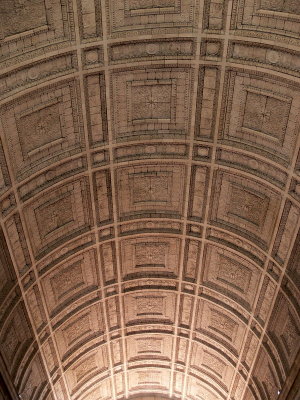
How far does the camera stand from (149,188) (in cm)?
1609

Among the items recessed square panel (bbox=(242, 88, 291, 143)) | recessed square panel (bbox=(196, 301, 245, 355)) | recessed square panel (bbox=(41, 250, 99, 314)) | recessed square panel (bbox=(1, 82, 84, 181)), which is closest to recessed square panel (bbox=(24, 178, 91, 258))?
recessed square panel (bbox=(41, 250, 99, 314))

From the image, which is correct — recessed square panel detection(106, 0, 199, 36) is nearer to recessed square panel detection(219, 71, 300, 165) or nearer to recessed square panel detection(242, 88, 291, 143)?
recessed square panel detection(219, 71, 300, 165)

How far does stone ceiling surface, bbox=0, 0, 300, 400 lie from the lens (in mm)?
12430

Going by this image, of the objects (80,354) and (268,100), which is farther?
(80,354)

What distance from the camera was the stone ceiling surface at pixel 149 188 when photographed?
40.8 feet

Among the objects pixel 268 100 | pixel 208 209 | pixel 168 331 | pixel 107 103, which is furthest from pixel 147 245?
pixel 268 100

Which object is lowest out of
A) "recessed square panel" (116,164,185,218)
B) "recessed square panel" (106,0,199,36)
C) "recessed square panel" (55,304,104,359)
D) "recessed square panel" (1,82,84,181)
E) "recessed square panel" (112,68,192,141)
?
"recessed square panel" (55,304,104,359)

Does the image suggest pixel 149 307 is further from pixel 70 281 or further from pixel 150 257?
pixel 70 281

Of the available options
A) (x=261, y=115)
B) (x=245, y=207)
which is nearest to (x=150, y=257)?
(x=245, y=207)

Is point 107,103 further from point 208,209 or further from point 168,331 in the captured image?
point 168,331

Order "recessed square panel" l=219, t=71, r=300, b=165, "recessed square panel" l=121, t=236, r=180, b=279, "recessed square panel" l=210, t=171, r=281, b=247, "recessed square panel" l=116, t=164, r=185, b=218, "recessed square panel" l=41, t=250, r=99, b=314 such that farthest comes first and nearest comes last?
"recessed square panel" l=121, t=236, r=180, b=279 < "recessed square panel" l=41, t=250, r=99, b=314 < "recessed square panel" l=116, t=164, r=185, b=218 < "recessed square panel" l=210, t=171, r=281, b=247 < "recessed square panel" l=219, t=71, r=300, b=165

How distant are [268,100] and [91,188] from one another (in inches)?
223

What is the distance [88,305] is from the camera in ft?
58.8

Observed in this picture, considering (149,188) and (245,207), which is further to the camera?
(149,188)
